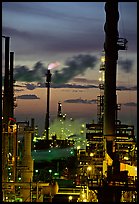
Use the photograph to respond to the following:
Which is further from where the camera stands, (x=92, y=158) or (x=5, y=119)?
(x=92, y=158)

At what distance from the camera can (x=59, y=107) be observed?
5453 cm

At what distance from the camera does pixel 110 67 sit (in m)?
20.1

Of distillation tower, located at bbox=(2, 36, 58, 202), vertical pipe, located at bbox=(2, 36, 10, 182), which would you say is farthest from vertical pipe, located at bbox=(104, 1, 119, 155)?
vertical pipe, located at bbox=(2, 36, 10, 182)

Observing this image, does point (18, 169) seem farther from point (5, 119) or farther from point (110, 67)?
point (110, 67)

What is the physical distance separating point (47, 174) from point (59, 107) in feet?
101

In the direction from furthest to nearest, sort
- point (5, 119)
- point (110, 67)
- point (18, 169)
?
1. point (110, 67)
2. point (5, 119)
3. point (18, 169)

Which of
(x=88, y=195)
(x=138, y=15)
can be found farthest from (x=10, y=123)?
(x=138, y=15)

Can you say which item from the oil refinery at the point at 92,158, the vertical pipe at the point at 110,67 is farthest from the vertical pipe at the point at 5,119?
the vertical pipe at the point at 110,67

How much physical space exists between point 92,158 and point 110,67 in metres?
4.85

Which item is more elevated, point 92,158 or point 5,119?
point 5,119

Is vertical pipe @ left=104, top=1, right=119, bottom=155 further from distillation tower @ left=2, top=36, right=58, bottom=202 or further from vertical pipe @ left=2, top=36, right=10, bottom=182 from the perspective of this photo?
vertical pipe @ left=2, top=36, right=10, bottom=182

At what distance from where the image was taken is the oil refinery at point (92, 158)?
11.5 meters

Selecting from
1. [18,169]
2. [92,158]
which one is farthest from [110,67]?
[18,169]

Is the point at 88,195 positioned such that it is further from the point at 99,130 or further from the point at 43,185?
the point at 99,130
